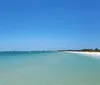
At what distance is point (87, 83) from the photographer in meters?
8.42

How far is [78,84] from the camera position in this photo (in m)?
8.20

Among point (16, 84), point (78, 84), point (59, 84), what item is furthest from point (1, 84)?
point (78, 84)

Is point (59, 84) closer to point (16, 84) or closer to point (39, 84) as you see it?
point (39, 84)

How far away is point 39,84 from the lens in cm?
837

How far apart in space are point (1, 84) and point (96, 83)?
3.40m

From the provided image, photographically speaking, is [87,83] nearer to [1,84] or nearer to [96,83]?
[96,83]

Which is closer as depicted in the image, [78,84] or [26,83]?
[78,84]

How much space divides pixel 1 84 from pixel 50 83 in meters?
1.77

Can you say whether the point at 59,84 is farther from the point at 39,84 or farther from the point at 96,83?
the point at 96,83

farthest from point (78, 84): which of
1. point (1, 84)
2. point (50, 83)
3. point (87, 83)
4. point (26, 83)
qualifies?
point (1, 84)

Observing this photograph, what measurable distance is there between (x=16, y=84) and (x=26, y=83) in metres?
0.45

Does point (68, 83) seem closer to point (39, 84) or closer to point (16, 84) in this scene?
point (39, 84)

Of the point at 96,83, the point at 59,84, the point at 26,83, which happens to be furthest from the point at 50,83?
the point at 96,83

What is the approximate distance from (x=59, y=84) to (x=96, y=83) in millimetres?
1311
